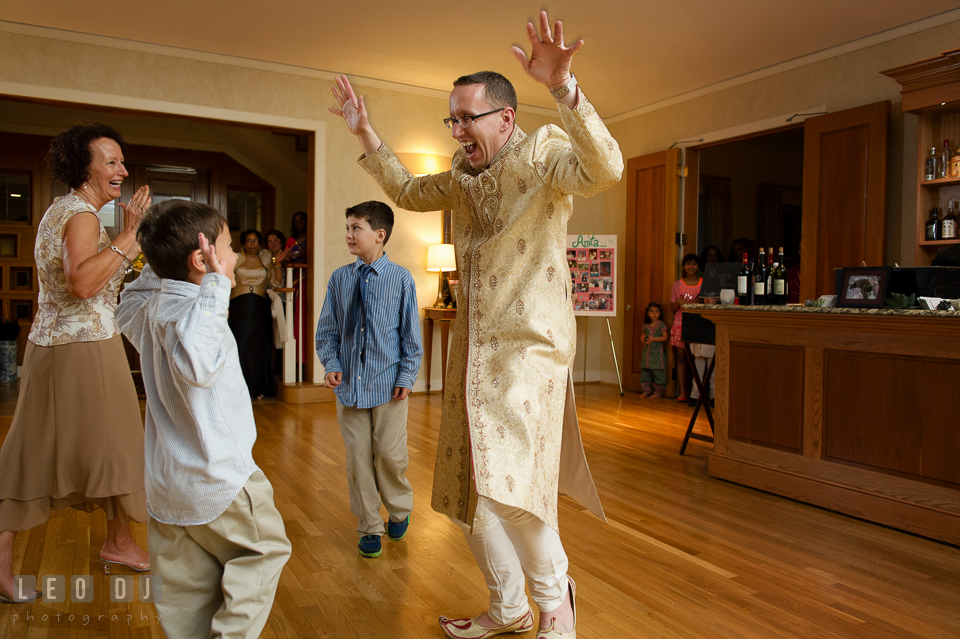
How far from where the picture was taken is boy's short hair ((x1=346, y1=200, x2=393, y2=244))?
263 cm

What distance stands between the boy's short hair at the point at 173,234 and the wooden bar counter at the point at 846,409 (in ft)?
Result: 9.29

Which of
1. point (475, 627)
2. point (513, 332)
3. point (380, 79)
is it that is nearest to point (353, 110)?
point (513, 332)

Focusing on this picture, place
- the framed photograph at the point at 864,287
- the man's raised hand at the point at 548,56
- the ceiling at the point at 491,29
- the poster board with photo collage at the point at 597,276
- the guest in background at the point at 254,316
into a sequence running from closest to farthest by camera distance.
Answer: the man's raised hand at the point at 548,56, the framed photograph at the point at 864,287, the ceiling at the point at 491,29, the guest in background at the point at 254,316, the poster board with photo collage at the point at 597,276

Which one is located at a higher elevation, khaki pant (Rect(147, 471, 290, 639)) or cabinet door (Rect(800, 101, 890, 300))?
cabinet door (Rect(800, 101, 890, 300))

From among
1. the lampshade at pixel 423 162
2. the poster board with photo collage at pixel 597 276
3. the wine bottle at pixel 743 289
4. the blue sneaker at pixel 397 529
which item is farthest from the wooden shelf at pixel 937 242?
the lampshade at pixel 423 162

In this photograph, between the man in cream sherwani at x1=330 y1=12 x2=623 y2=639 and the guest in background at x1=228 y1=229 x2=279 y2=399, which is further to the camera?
the guest in background at x1=228 y1=229 x2=279 y2=399

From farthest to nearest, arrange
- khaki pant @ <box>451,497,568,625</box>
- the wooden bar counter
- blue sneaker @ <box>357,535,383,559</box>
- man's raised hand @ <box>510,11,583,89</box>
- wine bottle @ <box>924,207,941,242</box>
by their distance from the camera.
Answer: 1. wine bottle @ <box>924,207,941,242</box>
2. the wooden bar counter
3. blue sneaker @ <box>357,535,383,559</box>
4. khaki pant @ <box>451,497,568,625</box>
5. man's raised hand @ <box>510,11,583,89</box>

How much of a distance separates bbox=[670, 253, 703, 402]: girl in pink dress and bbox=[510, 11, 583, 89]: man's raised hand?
17.7 feet

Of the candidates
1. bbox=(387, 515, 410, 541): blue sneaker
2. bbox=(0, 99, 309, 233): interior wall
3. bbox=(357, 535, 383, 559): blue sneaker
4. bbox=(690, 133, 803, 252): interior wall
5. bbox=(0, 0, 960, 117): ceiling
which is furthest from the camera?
bbox=(690, 133, 803, 252): interior wall

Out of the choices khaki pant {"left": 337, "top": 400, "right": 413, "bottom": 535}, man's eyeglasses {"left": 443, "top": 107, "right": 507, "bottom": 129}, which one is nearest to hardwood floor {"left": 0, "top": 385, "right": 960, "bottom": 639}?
khaki pant {"left": 337, "top": 400, "right": 413, "bottom": 535}

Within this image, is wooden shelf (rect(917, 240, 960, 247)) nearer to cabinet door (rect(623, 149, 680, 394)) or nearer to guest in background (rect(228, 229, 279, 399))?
cabinet door (rect(623, 149, 680, 394))

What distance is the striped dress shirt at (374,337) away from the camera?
2.57 meters

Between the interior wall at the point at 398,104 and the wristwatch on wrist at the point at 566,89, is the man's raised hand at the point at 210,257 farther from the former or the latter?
the interior wall at the point at 398,104

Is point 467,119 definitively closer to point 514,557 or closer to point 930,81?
point 514,557
